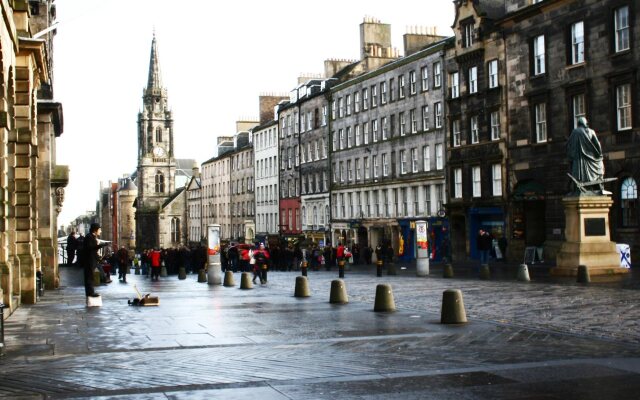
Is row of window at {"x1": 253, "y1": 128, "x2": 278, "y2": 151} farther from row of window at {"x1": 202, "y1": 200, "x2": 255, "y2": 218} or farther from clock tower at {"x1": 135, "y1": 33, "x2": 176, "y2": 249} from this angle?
clock tower at {"x1": 135, "y1": 33, "x2": 176, "y2": 249}

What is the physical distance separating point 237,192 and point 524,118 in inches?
2432

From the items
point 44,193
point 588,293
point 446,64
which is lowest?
point 588,293

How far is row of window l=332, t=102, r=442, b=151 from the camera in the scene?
5959 centimetres

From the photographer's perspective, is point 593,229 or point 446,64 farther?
point 446,64

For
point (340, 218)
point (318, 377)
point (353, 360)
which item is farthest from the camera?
point (340, 218)

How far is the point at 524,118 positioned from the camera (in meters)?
47.2

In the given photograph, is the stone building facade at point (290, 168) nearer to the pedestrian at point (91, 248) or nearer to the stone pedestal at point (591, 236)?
the stone pedestal at point (591, 236)

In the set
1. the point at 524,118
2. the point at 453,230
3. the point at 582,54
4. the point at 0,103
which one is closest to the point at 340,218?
the point at 453,230

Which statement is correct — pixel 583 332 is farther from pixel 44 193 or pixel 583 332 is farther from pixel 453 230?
pixel 453 230

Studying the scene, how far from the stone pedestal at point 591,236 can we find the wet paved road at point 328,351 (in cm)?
724

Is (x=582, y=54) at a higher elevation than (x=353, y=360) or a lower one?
higher

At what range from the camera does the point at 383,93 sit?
66.3 metres

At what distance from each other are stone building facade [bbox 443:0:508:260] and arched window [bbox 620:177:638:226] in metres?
10.5

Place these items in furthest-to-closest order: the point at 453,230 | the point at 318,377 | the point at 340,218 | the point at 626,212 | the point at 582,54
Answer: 1. the point at 340,218
2. the point at 453,230
3. the point at 582,54
4. the point at 626,212
5. the point at 318,377
